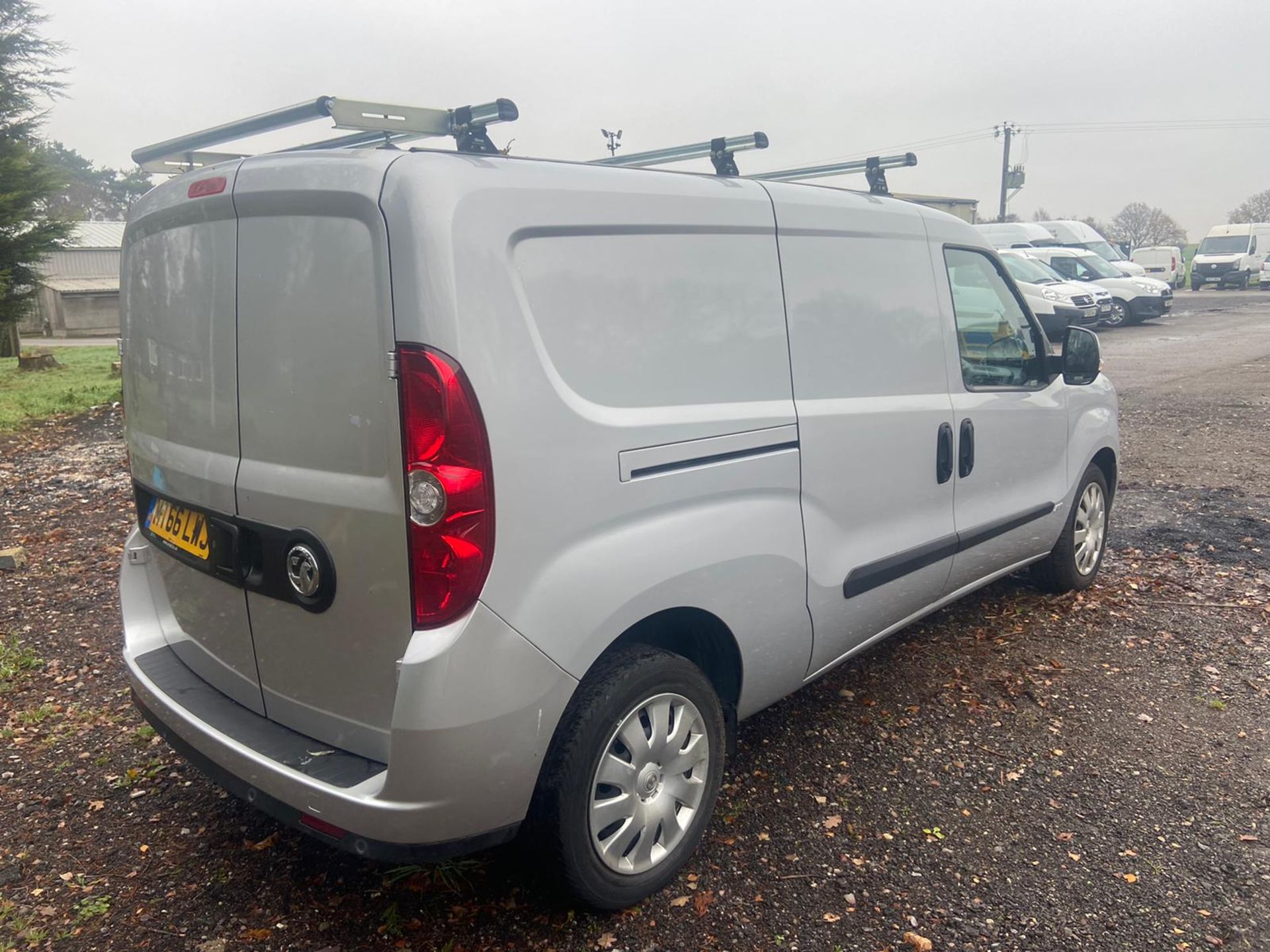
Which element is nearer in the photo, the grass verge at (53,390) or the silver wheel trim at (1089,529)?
the silver wheel trim at (1089,529)

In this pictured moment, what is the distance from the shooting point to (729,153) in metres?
3.17

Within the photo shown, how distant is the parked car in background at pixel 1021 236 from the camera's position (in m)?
26.4

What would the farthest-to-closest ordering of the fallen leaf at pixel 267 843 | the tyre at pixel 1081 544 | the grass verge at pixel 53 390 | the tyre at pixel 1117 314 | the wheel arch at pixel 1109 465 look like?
the tyre at pixel 1117 314 < the grass verge at pixel 53 390 < the wheel arch at pixel 1109 465 < the tyre at pixel 1081 544 < the fallen leaf at pixel 267 843

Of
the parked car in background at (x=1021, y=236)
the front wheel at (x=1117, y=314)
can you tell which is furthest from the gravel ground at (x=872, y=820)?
the parked car in background at (x=1021, y=236)

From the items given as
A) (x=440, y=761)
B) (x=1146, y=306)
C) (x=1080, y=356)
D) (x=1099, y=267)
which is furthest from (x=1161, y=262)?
(x=440, y=761)

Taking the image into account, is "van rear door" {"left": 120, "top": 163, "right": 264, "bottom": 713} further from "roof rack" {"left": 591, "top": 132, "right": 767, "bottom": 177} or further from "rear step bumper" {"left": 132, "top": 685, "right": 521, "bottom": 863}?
"roof rack" {"left": 591, "top": 132, "right": 767, "bottom": 177}

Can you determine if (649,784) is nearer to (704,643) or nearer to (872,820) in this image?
(704,643)

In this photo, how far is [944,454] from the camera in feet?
11.8

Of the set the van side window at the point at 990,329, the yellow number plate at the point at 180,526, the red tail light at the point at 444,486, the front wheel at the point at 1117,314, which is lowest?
the yellow number plate at the point at 180,526

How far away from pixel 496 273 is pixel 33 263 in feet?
54.1

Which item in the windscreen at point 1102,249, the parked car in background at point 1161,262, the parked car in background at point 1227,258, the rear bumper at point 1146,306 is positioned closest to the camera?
the rear bumper at point 1146,306

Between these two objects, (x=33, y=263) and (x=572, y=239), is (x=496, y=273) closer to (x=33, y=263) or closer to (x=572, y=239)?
(x=572, y=239)

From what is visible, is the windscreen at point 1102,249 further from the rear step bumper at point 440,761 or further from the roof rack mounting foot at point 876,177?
the rear step bumper at point 440,761

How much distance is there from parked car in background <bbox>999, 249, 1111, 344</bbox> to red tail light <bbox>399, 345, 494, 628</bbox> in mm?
16677
